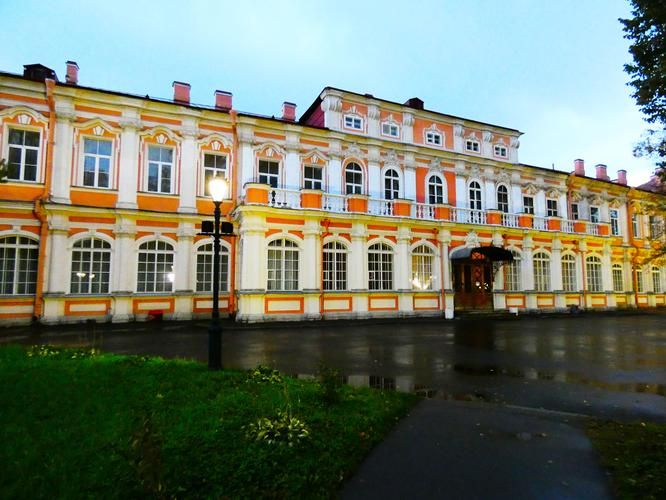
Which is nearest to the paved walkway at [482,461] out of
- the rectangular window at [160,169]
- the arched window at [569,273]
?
the rectangular window at [160,169]

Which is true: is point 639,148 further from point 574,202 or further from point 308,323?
point 308,323

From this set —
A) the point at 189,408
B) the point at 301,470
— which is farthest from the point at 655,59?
the point at 189,408

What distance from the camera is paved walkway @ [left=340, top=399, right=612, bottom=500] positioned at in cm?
317

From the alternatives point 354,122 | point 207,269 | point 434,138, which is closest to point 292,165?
point 354,122

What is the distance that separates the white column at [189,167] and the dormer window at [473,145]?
16509 mm

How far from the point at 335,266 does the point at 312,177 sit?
5145mm

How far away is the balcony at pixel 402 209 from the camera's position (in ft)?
55.9

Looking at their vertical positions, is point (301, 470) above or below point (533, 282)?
below

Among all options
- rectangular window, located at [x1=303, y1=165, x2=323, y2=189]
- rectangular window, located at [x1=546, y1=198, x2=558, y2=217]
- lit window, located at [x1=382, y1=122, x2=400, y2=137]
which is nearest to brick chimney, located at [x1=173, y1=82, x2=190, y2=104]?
rectangular window, located at [x1=303, y1=165, x2=323, y2=189]

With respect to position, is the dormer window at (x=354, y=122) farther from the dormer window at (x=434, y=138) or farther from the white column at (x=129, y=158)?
the white column at (x=129, y=158)

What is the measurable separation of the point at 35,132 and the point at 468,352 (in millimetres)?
18677

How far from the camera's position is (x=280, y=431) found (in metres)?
3.94

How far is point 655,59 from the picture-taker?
318 inches

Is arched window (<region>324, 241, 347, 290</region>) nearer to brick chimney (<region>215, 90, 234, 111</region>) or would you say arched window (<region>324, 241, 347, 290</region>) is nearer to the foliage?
brick chimney (<region>215, 90, 234, 111</region>)
